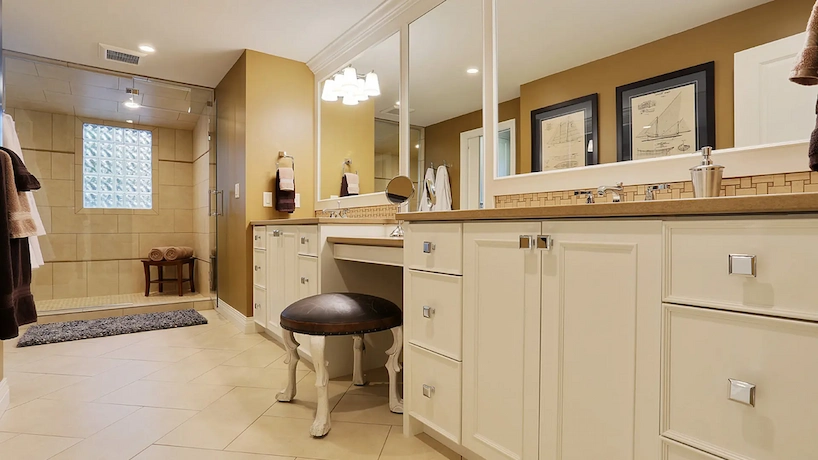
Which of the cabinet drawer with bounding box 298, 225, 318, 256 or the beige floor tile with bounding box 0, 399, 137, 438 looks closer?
the beige floor tile with bounding box 0, 399, 137, 438

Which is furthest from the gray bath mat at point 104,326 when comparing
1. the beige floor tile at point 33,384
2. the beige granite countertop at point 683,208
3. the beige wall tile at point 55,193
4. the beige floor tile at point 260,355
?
the beige granite countertop at point 683,208

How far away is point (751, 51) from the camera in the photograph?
1.28 metres

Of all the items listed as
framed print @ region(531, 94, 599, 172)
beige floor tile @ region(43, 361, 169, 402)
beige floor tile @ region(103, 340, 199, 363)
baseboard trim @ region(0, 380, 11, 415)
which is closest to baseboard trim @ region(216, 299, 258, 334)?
beige floor tile @ region(103, 340, 199, 363)

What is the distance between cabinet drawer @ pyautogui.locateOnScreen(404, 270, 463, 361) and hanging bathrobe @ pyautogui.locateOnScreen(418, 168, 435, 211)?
33.4 inches

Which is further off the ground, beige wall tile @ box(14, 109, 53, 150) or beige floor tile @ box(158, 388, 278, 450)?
beige wall tile @ box(14, 109, 53, 150)

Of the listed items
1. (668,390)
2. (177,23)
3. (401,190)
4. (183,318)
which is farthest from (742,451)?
(183,318)

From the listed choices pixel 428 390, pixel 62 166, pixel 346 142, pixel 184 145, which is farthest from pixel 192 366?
pixel 184 145

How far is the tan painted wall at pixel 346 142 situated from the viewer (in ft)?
10.5

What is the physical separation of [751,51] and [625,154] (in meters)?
0.45

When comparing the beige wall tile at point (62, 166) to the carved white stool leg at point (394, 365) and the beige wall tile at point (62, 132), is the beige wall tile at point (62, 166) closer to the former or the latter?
the beige wall tile at point (62, 132)

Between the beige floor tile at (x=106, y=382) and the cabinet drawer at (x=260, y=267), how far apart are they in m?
0.83

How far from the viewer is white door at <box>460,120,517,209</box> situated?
6.53 feet

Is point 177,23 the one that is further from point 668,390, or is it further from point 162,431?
point 668,390

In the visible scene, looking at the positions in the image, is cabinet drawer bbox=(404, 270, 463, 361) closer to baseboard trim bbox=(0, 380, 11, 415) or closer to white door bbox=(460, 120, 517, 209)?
white door bbox=(460, 120, 517, 209)
